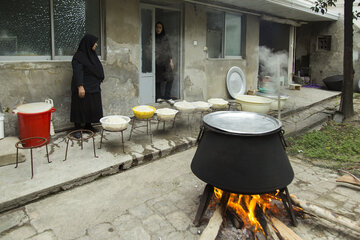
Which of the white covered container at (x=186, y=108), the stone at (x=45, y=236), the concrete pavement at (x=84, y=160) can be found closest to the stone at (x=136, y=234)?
the stone at (x=45, y=236)

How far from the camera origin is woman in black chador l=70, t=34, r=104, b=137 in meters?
5.48

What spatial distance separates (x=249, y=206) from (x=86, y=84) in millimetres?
3907

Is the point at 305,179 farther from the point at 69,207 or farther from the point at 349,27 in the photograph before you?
the point at 349,27

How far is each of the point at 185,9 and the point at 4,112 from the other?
17.4ft

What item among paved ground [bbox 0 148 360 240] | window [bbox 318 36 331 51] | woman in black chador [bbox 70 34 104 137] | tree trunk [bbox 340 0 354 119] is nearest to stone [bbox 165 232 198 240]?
paved ground [bbox 0 148 360 240]

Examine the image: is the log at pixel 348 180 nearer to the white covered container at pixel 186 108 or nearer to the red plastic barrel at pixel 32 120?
the white covered container at pixel 186 108

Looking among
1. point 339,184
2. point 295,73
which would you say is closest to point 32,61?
point 339,184

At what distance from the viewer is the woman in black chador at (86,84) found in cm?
548

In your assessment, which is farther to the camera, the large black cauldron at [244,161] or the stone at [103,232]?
the stone at [103,232]

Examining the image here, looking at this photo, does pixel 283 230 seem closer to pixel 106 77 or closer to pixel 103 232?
pixel 103 232

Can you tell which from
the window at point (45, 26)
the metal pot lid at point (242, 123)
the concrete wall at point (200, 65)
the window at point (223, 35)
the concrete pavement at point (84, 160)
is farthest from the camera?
the window at point (223, 35)

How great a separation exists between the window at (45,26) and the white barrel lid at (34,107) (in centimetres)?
97

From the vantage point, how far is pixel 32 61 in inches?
213

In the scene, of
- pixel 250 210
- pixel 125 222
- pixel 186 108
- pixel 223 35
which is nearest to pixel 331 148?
pixel 186 108
